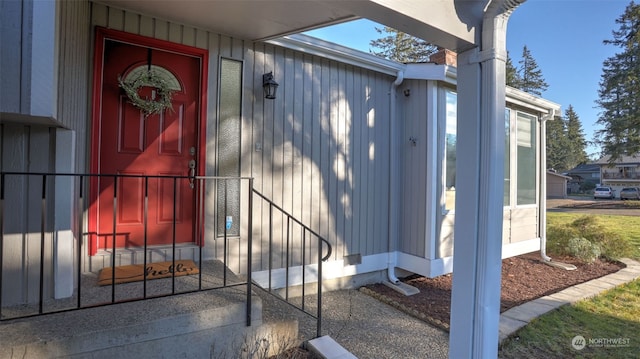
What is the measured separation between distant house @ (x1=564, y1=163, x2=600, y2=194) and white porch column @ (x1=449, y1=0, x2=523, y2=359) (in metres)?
41.7

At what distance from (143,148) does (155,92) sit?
51cm

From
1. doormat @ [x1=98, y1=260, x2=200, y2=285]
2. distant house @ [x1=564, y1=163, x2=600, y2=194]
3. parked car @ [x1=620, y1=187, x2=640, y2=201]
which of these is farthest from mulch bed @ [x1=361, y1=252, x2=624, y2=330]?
distant house @ [x1=564, y1=163, x2=600, y2=194]

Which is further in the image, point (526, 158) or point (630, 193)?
point (630, 193)

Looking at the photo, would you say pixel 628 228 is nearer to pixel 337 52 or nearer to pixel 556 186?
pixel 337 52

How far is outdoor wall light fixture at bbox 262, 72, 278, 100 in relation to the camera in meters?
3.34

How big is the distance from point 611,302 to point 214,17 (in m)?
5.36

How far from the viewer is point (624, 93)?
18.6 m

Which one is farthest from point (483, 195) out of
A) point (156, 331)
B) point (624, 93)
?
point (624, 93)

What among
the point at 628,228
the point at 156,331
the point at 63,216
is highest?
the point at 63,216

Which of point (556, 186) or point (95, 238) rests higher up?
point (556, 186)

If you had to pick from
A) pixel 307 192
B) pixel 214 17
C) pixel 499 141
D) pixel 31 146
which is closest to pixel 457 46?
pixel 499 141

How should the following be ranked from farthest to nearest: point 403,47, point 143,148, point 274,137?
point 403,47
point 274,137
point 143,148

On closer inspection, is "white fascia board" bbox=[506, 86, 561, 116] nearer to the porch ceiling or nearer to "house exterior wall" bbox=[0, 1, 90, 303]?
the porch ceiling

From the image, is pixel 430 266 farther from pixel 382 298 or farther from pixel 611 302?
pixel 611 302
